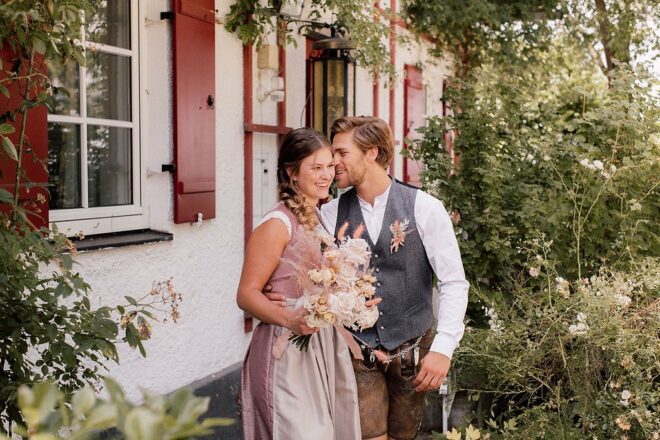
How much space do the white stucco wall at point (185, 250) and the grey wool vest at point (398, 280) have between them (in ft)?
5.41

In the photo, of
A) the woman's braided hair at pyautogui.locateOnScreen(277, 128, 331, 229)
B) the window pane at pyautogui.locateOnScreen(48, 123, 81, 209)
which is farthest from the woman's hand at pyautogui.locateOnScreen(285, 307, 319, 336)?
the window pane at pyautogui.locateOnScreen(48, 123, 81, 209)

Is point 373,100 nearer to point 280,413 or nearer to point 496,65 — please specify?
point 496,65

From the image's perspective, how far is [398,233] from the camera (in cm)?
324

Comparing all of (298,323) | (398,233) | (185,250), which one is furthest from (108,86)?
(298,323)

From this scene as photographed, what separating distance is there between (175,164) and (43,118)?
1234 mm

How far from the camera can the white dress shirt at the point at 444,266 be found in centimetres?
316

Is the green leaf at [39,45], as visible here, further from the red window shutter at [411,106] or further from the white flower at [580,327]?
the red window shutter at [411,106]

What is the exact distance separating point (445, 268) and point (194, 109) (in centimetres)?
240

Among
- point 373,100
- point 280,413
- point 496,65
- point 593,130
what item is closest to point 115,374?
point 280,413

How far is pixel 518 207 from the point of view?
4969 millimetres

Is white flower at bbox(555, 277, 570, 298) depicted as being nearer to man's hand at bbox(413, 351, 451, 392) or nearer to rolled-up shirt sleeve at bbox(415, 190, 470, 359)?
rolled-up shirt sleeve at bbox(415, 190, 470, 359)

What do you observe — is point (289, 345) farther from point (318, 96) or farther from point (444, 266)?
point (318, 96)

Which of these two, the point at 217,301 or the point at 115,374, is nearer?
the point at 115,374

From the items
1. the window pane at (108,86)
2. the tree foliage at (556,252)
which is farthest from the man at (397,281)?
the window pane at (108,86)
